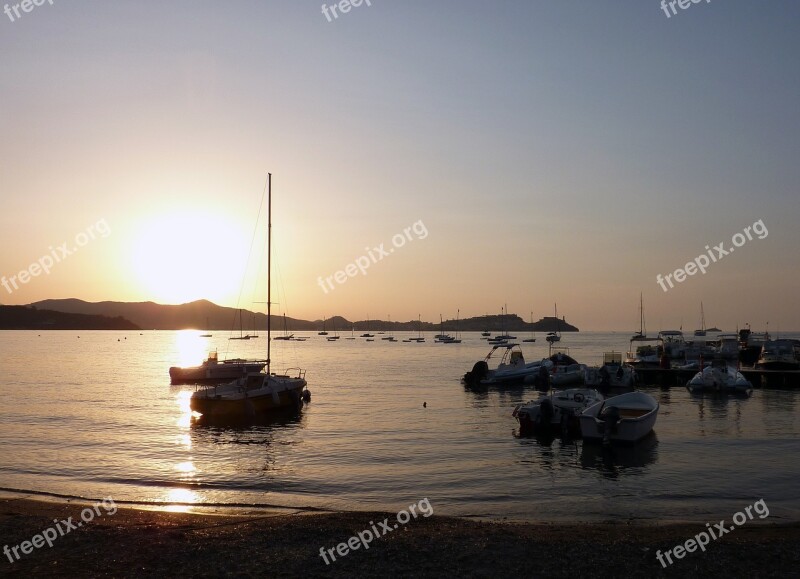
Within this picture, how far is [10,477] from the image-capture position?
898 inches

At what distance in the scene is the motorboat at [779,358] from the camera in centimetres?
6406

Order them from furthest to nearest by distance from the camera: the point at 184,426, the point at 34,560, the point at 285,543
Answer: the point at 184,426
the point at 285,543
the point at 34,560

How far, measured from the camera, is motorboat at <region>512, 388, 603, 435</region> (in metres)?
30.9

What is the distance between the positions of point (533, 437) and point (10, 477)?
70.6 ft

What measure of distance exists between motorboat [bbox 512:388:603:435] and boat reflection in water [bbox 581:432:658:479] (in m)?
2.02

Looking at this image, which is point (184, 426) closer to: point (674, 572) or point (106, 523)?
point (106, 523)

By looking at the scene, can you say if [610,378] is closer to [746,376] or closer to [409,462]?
[746,376]

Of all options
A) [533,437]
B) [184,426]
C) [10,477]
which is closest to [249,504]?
[10,477]

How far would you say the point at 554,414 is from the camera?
31.6 m
